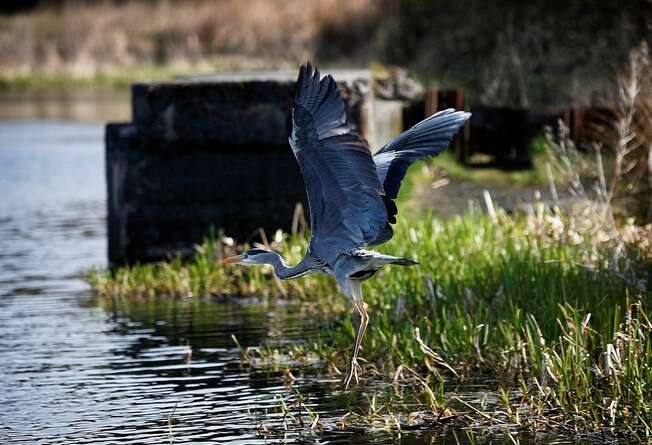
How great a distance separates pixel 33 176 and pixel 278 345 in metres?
10.0

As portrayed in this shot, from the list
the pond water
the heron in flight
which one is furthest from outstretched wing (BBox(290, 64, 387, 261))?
the pond water

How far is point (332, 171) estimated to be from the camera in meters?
6.25

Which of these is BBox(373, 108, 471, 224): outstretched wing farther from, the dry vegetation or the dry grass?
the dry grass

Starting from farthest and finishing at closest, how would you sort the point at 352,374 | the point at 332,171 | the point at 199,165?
the point at 199,165
the point at 352,374
the point at 332,171

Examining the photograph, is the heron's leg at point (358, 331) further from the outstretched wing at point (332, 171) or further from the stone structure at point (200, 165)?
the stone structure at point (200, 165)

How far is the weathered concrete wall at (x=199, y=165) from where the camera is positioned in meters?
10.1

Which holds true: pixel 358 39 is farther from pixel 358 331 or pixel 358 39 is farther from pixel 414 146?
pixel 414 146

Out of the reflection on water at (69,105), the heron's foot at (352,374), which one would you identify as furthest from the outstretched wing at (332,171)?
the reflection on water at (69,105)

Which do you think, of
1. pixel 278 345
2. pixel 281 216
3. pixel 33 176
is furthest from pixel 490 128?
pixel 33 176

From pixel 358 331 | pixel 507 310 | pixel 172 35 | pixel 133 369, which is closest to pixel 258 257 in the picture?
pixel 358 331

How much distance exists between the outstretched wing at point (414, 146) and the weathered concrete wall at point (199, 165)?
11.3 feet

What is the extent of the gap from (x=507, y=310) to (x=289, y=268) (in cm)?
126

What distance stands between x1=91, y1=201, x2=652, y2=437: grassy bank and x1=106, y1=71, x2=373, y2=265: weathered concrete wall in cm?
61

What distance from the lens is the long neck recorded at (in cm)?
674
